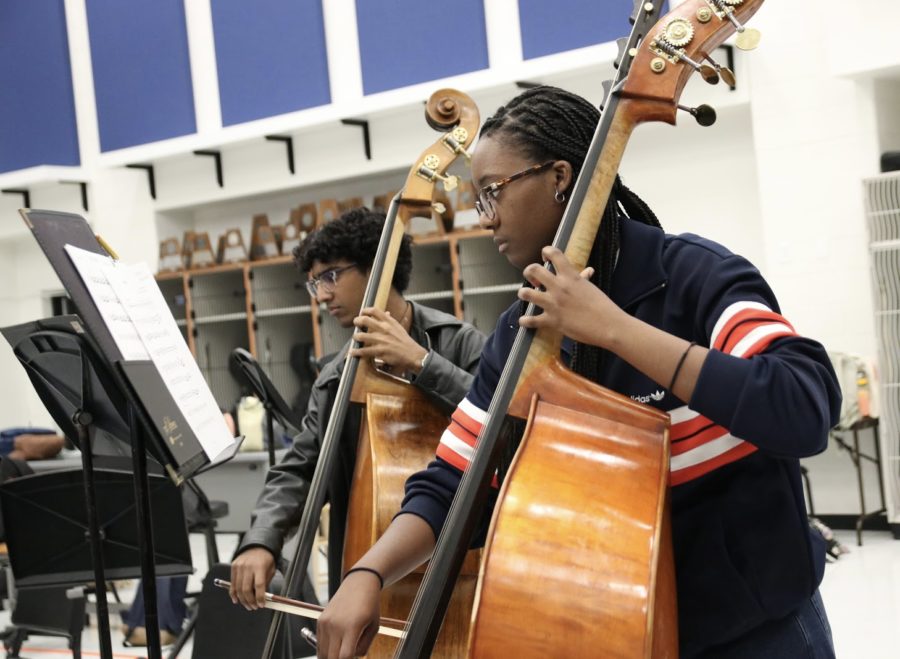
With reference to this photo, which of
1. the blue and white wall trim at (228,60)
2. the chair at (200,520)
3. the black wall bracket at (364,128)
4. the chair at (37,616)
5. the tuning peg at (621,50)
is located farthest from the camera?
the black wall bracket at (364,128)

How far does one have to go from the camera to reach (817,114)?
6.75m

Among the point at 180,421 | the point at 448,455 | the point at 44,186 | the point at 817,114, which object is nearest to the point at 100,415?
the point at 180,421

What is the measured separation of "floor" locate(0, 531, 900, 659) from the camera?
441 cm

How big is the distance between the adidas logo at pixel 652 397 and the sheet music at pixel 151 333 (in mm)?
1005

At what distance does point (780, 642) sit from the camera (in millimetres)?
1288

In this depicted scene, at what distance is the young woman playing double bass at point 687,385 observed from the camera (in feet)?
3.86

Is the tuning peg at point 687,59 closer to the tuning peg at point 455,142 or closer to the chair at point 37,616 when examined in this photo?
the tuning peg at point 455,142

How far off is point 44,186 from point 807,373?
1050 cm

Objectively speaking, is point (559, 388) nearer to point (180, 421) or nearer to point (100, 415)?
point (180, 421)

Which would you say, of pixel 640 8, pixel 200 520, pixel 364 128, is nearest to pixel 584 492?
pixel 640 8

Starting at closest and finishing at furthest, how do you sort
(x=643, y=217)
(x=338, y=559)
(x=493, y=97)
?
1. (x=643, y=217)
2. (x=338, y=559)
3. (x=493, y=97)

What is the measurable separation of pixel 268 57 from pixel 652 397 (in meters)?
8.25

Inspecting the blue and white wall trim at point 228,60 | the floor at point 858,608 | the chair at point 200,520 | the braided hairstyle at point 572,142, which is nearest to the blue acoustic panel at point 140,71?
the blue and white wall trim at point 228,60

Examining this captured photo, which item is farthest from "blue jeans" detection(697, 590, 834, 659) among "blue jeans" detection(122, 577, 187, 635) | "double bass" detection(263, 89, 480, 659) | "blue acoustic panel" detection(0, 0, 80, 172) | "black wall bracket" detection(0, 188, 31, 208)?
"black wall bracket" detection(0, 188, 31, 208)
